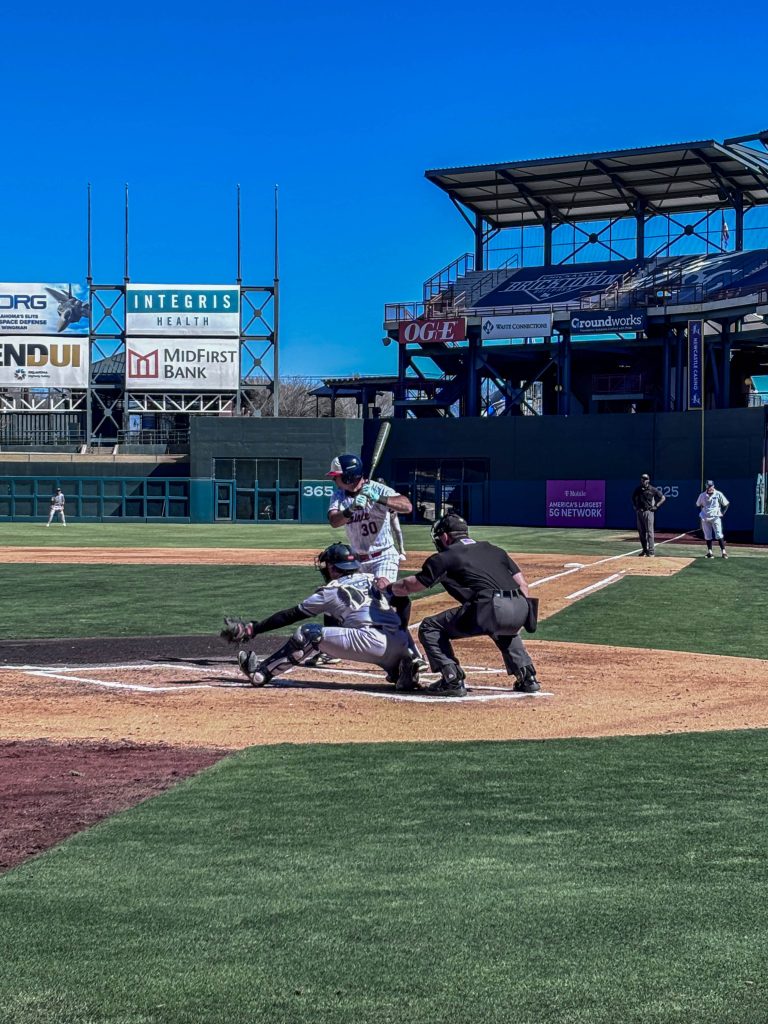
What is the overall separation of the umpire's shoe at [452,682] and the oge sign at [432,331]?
50038 mm

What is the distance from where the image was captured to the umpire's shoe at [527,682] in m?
10.9

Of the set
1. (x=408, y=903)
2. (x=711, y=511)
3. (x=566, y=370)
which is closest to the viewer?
(x=408, y=903)

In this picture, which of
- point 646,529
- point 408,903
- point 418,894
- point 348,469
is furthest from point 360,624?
point 646,529

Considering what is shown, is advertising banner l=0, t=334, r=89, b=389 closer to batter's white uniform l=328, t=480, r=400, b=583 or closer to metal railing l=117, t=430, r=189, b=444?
metal railing l=117, t=430, r=189, b=444

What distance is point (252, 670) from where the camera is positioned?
11.2m

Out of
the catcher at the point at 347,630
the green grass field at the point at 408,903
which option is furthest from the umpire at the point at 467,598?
the green grass field at the point at 408,903

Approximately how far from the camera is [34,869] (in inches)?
213

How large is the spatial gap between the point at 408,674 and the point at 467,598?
974 millimetres

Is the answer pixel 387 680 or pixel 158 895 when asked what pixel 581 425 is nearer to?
pixel 387 680

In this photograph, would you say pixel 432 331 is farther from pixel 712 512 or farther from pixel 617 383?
pixel 712 512

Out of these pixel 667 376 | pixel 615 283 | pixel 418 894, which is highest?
pixel 615 283

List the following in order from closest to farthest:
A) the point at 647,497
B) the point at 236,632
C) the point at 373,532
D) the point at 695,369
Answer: the point at 236,632
the point at 373,532
the point at 647,497
the point at 695,369

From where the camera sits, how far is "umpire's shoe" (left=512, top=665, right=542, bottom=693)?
1090 cm

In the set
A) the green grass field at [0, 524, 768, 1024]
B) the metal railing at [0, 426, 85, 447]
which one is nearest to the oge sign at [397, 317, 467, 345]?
the metal railing at [0, 426, 85, 447]
